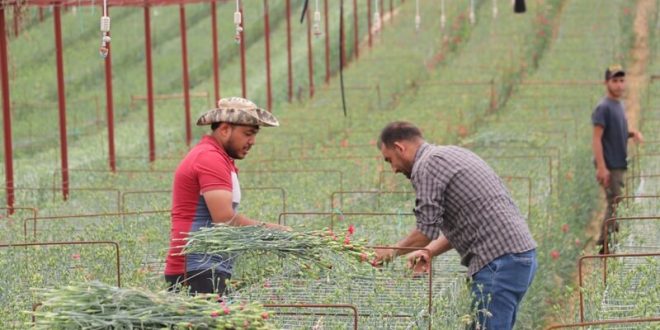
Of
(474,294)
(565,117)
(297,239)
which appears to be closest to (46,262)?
(297,239)

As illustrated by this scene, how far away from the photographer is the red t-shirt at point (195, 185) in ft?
24.1

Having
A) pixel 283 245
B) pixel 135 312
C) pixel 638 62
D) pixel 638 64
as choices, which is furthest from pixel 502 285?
pixel 638 62

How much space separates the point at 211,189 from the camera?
734 cm

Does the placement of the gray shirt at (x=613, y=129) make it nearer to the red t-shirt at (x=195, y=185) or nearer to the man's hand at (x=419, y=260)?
the man's hand at (x=419, y=260)

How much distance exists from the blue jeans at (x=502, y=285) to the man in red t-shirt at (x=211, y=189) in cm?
121

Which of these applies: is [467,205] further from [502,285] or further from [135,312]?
[135,312]

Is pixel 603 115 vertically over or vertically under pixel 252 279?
over

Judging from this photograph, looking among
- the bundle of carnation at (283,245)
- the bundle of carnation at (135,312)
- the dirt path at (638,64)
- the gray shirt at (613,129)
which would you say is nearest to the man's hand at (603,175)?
the gray shirt at (613,129)

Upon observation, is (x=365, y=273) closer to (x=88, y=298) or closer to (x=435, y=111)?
(x=88, y=298)

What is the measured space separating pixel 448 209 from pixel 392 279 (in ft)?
1.57

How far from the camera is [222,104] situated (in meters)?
7.60

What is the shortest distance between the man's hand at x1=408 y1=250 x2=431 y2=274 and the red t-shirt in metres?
1.03

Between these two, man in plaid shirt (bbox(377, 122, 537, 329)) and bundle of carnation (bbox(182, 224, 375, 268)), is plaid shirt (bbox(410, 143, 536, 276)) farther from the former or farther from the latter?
bundle of carnation (bbox(182, 224, 375, 268))

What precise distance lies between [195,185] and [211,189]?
14 centimetres
